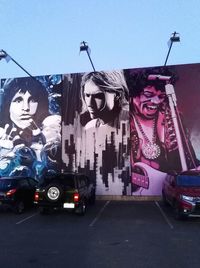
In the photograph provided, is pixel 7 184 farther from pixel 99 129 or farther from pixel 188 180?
pixel 99 129

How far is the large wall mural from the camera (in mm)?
23406

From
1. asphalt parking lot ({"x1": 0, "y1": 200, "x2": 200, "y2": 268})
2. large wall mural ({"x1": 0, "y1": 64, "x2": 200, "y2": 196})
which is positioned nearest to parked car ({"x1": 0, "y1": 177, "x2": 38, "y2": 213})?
asphalt parking lot ({"x1": 0, "y1": 200, "x2": 200, "y2": 268})

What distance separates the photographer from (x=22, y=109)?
26.0 meters

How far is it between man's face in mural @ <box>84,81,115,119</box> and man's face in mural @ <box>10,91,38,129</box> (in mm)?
3722

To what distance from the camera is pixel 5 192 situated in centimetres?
1706

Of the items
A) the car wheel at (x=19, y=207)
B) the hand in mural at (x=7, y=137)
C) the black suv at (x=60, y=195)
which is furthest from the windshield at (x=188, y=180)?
the hand in mural at (x=7, y=137)

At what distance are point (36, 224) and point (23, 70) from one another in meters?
13.1

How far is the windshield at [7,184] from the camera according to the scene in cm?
1734

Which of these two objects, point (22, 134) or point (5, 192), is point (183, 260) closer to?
point (5, 192)

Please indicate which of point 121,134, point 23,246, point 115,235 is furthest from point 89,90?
point 23,246

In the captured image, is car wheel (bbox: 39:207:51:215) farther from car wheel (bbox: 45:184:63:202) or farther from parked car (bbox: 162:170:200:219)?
parked car (bbox: 162:170:200:219)

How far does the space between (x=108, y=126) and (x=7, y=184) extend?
28.6ft

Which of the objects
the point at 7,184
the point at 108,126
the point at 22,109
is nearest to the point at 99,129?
the point at 108,126

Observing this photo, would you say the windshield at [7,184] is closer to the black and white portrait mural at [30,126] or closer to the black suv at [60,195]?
the black suv at [60,195]
